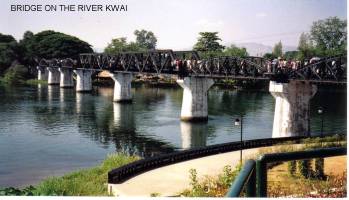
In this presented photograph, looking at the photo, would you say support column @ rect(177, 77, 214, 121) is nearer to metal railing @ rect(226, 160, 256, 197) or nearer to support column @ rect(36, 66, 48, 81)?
metal railing @ rect(226, 160, 256, 197)

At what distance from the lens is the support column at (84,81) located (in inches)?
3861

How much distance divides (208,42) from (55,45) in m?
38.0

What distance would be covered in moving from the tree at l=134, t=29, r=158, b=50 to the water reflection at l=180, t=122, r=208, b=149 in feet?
362

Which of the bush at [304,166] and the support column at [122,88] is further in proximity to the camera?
the support column at [122,88]

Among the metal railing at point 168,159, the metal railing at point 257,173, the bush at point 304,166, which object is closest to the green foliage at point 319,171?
the bush at point 304,166

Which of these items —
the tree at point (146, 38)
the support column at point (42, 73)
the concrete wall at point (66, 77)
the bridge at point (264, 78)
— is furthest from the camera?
the tree at point (146, 38)

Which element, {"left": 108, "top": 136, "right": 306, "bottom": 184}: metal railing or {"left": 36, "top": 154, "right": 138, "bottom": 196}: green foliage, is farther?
{"left": 108, "top": 136, "right": 306, "bottom": 184}: metal railing

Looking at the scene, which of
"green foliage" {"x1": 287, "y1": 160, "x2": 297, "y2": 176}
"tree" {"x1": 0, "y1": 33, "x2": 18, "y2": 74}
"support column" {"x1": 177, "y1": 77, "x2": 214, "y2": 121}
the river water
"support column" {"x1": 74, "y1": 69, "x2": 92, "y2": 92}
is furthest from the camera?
"tree" {"x1": 0, "y1": 33, "x2": 18, "y2": 74}

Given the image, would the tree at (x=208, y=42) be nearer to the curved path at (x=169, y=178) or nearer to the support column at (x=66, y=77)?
the support column at (x=66, y=77)

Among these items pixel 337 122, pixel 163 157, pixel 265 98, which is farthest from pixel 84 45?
pixel 163 157

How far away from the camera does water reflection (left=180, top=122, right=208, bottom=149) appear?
4459 cm

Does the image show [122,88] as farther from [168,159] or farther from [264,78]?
[168,159]

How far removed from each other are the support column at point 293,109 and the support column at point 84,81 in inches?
2314

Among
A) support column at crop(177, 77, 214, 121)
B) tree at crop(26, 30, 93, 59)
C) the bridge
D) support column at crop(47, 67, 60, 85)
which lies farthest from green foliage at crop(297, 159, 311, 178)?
tree at crop(26, 30, 93, 59)
